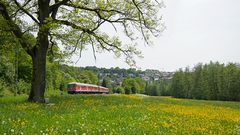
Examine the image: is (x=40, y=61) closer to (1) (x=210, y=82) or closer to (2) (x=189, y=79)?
(1) (x=210, y=82)

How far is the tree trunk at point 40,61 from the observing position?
21.6 m

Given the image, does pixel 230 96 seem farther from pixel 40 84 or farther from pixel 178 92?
pixel 40 84

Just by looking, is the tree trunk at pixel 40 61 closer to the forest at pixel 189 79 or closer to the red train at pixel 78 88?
the forest at pixel 189 79

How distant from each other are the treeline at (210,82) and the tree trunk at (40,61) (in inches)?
2563

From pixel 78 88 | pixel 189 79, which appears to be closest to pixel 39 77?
pixel 78 88

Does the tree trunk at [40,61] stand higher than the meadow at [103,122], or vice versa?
the tree trunk at [40,61]

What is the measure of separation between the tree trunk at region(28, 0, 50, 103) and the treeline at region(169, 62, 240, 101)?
214 feet

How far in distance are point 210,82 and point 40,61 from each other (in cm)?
7308

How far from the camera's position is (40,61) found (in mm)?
21922

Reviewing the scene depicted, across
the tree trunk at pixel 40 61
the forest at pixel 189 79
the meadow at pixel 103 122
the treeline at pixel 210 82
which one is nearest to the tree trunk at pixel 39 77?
the tree trunk at pixel 40 61

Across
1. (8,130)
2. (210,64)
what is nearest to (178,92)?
(210,64)

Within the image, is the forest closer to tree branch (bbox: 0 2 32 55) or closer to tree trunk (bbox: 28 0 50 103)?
tree branch (bbox: 0 2 32 55)

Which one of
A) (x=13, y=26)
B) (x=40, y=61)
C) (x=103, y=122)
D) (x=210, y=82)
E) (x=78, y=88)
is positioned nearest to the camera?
(x=103, y=122)

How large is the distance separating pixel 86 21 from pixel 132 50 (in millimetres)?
4384
